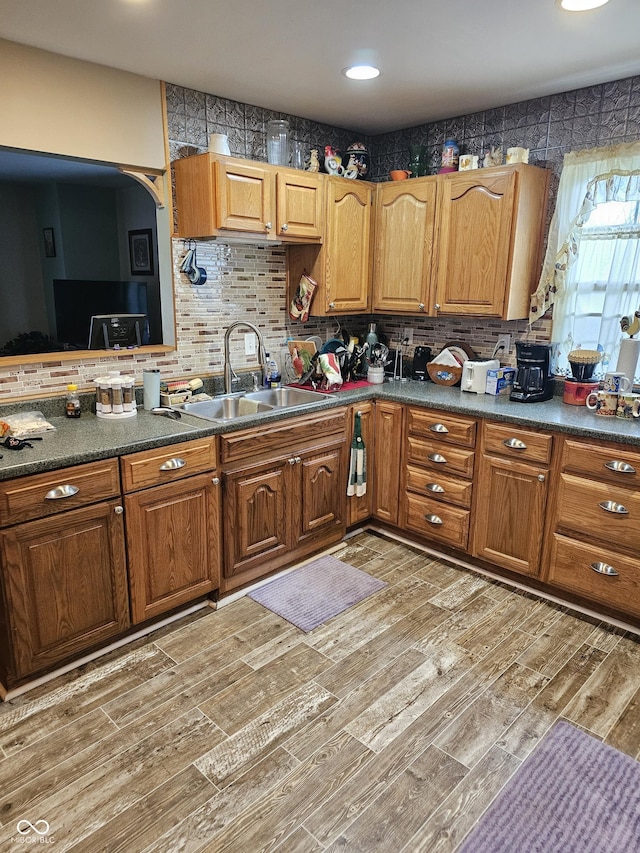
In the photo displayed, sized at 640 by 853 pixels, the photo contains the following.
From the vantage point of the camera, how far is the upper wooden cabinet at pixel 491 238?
3.00 meters

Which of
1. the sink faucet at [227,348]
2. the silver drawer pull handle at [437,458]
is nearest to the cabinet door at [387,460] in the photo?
the silver drawer pull handle at [437,458]

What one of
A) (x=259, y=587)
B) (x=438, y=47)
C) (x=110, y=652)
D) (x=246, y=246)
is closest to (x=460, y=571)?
(x=259, y=587)

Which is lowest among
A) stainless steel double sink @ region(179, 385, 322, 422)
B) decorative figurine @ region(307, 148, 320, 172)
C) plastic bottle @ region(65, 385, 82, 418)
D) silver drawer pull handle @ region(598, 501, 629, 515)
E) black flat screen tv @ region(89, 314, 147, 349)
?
silver drawer pull handle @ region(598, 501, 629, 515)

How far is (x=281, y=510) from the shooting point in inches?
115

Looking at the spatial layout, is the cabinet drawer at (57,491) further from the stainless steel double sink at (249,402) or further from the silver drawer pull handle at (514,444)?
the silver drawer pull handle at (514,444)

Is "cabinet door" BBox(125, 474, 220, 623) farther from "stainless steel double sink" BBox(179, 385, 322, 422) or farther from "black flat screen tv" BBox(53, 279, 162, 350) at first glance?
"black flat screen tv" BBox(53, 279, 162, 350)

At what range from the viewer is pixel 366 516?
352 cm

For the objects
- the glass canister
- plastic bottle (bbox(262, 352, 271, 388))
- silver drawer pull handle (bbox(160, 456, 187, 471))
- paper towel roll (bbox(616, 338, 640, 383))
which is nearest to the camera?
silver drawer pull handle (bbox(160, 456, 187, 471))

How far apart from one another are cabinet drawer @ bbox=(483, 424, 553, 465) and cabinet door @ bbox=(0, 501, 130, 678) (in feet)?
5.91

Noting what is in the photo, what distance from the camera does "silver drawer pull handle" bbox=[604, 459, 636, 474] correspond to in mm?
2436

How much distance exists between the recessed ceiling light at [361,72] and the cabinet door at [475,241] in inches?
29.3

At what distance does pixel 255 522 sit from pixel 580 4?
2.42 m

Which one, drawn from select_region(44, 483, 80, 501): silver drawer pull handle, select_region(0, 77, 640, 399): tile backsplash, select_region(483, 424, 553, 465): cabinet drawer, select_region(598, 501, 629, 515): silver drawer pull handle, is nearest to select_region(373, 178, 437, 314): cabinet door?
select_region(0, 77, 640, 399): tile backsplash

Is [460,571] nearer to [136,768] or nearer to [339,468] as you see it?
[339,468]
